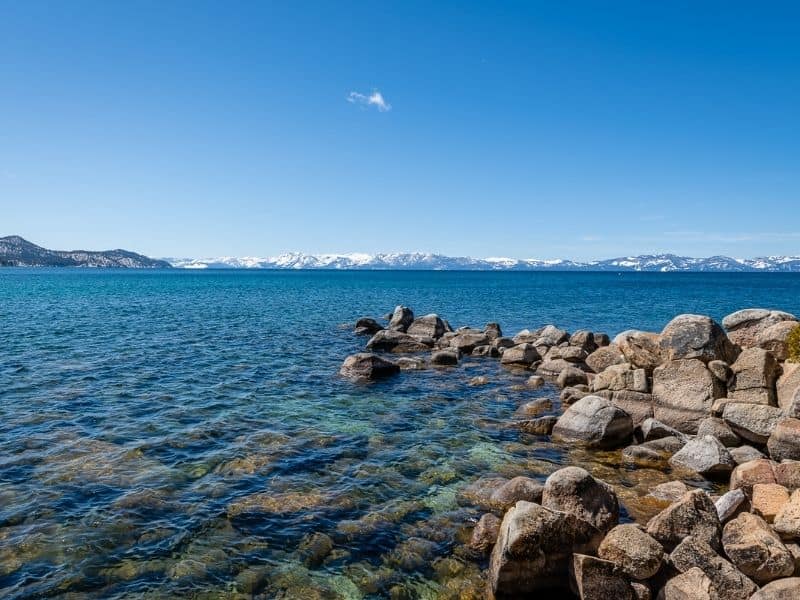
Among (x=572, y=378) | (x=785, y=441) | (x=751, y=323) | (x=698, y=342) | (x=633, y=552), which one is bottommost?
(x=572, y=378)

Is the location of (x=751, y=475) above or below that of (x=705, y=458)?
above

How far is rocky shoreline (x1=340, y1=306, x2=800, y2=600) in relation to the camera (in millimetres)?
9320

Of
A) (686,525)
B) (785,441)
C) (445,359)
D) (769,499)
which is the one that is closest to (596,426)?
(785,441)

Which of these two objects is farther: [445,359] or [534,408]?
[445,359]

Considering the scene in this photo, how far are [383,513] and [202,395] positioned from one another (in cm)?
1423

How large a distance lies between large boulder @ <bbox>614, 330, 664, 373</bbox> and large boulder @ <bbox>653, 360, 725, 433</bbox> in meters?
2.14

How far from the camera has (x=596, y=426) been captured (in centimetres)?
1820

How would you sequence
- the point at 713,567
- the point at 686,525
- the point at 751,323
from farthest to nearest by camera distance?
the point at 751,323 → the point at 686,525 → the point at 713,567

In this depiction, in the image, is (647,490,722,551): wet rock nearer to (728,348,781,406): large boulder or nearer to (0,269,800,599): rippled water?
(0,269,800,599): rippled water

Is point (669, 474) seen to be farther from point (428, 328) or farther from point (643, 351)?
point (428, 328)

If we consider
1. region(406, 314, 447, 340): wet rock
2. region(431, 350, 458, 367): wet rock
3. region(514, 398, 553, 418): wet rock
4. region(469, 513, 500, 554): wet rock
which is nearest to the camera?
region(469, 513, 500, 554): wet rock

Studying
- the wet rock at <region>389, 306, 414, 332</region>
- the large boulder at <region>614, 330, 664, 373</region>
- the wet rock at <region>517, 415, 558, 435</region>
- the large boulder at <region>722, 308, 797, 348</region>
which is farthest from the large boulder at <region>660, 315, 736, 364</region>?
the wet rock at <region>389, 306, 414, 332</region>

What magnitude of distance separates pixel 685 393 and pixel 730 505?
9963mm

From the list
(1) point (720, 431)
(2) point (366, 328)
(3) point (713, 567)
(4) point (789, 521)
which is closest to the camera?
(3) point (713, 567)
